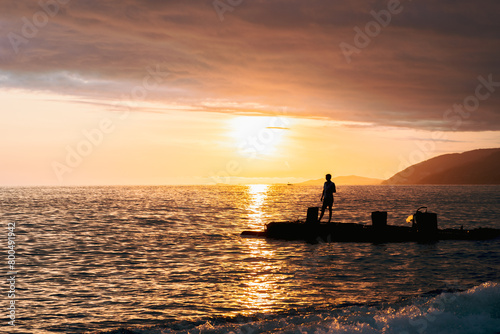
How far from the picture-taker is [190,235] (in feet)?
121

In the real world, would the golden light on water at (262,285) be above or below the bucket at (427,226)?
below

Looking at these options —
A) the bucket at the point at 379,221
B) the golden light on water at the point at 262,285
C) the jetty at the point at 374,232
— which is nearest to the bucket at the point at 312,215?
the jetty at the point at 374,232

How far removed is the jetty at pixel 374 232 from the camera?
31766 millimetres

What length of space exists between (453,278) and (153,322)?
43.6 feet

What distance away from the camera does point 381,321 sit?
40.8 ft

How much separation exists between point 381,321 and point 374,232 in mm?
20278

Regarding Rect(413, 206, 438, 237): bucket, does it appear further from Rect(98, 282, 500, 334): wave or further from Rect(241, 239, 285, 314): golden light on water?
Rect(98, 282, 500, 334): wave

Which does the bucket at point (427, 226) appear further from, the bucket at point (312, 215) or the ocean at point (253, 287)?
the bucket at point (312, 215)

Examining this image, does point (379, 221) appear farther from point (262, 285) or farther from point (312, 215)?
point (262, 285)

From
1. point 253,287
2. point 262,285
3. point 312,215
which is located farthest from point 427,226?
point 253,287

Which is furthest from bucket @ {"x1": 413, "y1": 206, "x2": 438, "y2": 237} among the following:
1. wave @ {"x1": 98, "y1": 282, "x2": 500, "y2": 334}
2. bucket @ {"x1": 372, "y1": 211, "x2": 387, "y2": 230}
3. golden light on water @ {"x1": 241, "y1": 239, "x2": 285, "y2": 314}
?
wave @ {"x1": 98, "y1": 282, "x2": 500, "y2": 334}

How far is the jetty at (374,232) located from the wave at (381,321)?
17581 millimetres

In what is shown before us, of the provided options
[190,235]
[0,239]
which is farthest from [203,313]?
[0,239]

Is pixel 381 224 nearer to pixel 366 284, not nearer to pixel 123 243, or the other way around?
pixel 366 284
